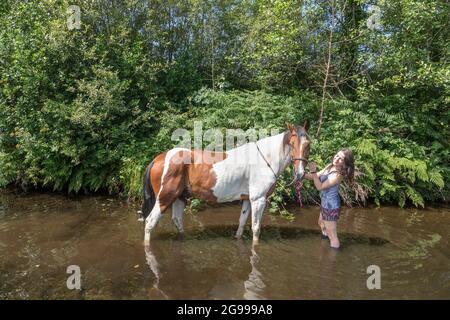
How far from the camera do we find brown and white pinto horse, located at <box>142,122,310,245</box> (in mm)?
6016

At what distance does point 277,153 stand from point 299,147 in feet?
1.48

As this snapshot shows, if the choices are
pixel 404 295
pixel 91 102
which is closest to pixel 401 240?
pixel 404 295

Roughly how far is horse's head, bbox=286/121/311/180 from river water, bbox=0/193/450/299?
1333 millimetres

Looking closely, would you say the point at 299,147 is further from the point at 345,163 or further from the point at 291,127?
the point at 345,163

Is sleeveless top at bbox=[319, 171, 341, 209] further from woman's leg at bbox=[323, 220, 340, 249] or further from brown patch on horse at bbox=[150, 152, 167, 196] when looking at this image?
brown patch on horse at bbox=[150, 152, 167, 196]

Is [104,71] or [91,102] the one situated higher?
[104,71]

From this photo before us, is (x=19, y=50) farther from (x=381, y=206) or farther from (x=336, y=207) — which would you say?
(x=381, y=206)

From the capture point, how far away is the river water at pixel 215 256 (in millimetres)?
4625

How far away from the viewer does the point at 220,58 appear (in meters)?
12.1

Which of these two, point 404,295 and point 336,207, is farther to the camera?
point 336,207

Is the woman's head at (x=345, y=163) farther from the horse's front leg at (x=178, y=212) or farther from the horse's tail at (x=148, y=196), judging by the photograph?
the horse's tail at (x=148, y=196)

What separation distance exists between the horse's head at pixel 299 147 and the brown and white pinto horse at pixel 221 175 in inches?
5.5
